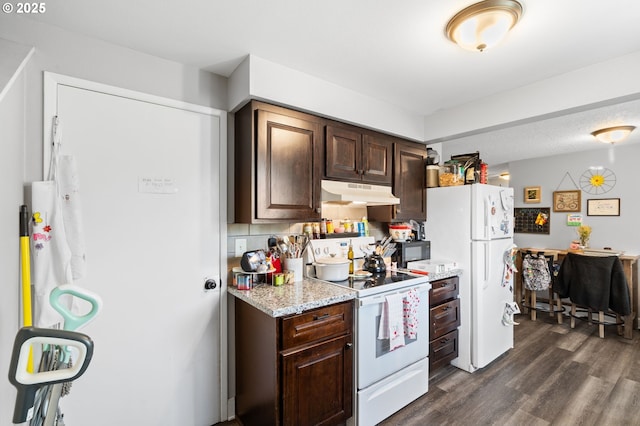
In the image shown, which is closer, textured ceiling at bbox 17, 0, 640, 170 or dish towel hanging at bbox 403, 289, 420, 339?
textured ceiling at bbox 17, 0, 640, 170

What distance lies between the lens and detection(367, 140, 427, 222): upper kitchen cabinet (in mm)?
2789

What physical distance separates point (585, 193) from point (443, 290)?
3.39 m

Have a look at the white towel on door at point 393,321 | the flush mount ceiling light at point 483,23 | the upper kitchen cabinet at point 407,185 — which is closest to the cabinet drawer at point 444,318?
Result: the white towel on door at point 393,321

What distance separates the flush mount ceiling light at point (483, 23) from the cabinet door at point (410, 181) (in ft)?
4.15

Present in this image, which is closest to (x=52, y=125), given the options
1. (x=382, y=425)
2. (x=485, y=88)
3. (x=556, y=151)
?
(x=382, y=425)

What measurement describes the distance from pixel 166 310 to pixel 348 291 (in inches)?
45.0

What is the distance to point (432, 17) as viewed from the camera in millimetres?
1513

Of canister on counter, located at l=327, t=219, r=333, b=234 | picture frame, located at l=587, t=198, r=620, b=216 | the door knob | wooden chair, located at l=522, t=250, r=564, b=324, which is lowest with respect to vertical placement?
wooden chair, located at l=522, t=250, r=564, b=324

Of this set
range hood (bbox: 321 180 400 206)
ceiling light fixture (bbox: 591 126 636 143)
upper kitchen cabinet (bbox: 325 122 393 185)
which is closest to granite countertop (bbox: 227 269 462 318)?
range hood (bbox: 321 180 400 206)

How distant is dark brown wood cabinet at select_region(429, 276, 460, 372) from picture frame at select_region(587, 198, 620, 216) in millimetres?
3048

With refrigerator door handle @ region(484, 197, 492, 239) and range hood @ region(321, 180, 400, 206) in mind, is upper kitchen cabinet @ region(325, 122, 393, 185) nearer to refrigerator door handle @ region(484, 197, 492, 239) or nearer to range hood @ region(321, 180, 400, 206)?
range hood @ region(321, 180, 400, 206)

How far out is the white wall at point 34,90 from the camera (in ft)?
3.99

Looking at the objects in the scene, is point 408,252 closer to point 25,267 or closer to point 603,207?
point 25,267

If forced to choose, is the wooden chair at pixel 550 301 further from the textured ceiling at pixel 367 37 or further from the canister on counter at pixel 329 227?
the canister on counter at pixel 329 227
